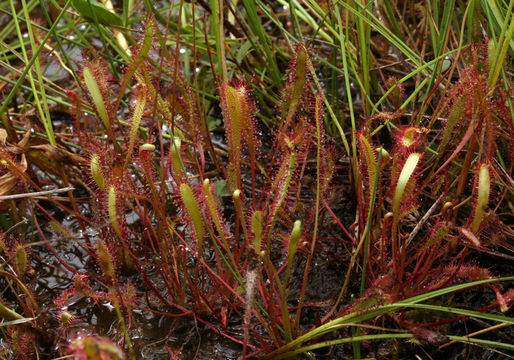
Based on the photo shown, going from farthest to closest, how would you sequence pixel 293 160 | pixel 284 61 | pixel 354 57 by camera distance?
1. pixel 284 61
2. pixel 354 57
3. pixel 293 160

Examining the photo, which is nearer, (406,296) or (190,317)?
(406,296)

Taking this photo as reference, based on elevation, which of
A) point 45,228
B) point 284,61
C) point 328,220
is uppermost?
point 284,61

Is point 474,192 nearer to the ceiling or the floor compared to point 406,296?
nearer to the ceiling

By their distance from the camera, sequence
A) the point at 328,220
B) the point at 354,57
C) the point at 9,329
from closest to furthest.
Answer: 1. the point at 9,329
2. the point at 328,220
3. the point at 354,57

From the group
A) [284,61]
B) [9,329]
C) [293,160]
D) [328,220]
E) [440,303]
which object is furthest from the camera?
[284,61]

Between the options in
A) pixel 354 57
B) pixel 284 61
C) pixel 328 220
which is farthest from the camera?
pixel 284 61

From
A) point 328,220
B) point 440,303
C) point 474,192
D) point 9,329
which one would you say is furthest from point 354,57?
point 9,329

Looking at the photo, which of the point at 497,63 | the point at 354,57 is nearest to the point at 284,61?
the point at 354,57

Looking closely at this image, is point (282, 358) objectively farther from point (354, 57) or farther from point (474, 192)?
point (354, 57)

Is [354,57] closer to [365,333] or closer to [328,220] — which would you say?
[328,220]
